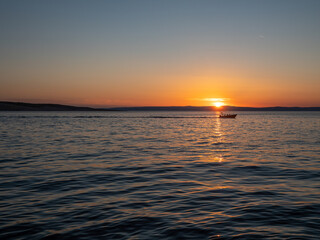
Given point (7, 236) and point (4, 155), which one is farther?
point (4, 155)

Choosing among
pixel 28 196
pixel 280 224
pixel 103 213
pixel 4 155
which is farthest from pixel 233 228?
Answer: pixel 4 155

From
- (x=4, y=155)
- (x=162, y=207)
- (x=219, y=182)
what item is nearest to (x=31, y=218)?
(x=162, y=207)

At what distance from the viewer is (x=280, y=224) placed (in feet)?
33.2

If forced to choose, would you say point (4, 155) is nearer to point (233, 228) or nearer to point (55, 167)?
point (55, 167)

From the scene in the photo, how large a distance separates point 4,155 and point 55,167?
8534 mm

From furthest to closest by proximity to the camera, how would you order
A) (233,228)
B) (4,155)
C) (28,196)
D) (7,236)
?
(4,155), (28,196), (233,228), (7,236)

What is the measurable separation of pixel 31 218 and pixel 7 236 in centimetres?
154

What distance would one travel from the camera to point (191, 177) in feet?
58.4

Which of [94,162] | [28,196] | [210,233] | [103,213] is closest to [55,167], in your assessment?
[94,162]

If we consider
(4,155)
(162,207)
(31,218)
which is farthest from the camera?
(4,155)

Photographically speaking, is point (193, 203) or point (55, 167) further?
point (55, 167)

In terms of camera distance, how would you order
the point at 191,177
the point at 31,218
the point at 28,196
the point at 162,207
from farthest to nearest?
1. the point at 191,177
2. the point at 28,196
3. the point at 162,207
4. the point at 31,218

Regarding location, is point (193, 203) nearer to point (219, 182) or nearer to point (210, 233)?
point (210, 233)

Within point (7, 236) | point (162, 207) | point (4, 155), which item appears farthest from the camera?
point (4, 155)
